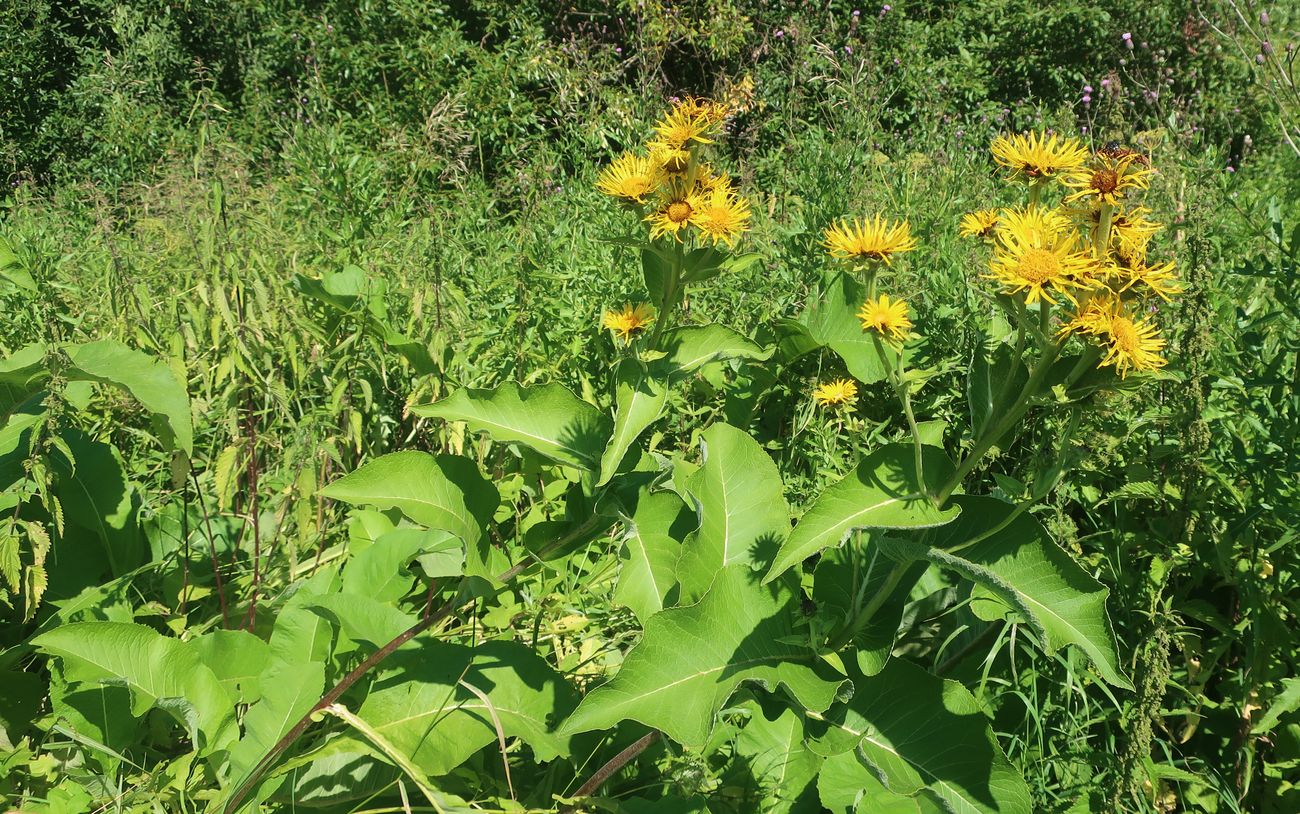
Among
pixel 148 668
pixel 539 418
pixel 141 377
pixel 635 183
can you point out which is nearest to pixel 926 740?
pixel 539 418

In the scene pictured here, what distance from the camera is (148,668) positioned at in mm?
1935

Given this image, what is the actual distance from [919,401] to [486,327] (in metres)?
1.52

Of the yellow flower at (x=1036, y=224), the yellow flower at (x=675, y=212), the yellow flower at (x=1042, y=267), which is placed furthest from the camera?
the yellow flower at (x=675, y=212)

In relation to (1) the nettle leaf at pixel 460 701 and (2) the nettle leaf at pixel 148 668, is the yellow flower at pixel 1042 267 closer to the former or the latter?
(1) the nettle leaf at pixel 460 701

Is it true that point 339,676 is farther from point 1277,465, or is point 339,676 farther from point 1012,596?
point 1277,465

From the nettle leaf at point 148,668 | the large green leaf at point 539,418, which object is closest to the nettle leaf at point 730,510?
the large green leaf at point 539,418

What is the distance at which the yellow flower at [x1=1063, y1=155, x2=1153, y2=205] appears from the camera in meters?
1.43

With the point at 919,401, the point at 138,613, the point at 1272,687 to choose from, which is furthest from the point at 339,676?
the point at 1272,687

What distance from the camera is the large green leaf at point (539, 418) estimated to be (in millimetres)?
1917

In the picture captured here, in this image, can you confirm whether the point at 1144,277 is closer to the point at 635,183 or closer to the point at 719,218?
the point at 719,218

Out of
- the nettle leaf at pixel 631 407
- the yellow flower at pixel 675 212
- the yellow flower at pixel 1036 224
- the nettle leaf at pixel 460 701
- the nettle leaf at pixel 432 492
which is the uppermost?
the yellow flower at pixel 675 212

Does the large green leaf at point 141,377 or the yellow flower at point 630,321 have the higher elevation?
the large green leaf at point 141,377

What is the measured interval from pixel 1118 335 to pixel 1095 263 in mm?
115

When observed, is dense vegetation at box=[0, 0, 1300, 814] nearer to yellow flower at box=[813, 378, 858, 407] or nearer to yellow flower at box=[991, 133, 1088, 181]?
yellow flower at box=[813, 378, 858, 407]
